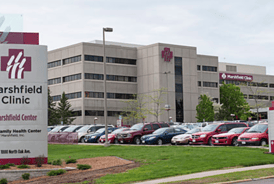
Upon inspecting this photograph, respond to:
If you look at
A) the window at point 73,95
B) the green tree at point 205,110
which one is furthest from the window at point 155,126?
→ the green tree at point 205,110

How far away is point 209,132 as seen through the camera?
31953 mm

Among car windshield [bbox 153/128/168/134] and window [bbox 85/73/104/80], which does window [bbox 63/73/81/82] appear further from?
car windshield [bbox 153/128/168/134]

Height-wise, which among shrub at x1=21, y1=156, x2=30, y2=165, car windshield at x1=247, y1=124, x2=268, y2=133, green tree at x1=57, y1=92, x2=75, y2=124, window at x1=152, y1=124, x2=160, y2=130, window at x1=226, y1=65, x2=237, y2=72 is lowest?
shrub at x1=21, y1=156, x2=30, y2=165

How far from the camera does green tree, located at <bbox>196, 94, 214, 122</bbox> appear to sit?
292ft

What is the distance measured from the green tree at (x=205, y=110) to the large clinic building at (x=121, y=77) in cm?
266

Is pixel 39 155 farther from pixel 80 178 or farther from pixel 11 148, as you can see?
pixel 80 178

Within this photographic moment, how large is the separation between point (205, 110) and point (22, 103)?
238 feet

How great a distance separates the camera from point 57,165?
A: 19.6 metres

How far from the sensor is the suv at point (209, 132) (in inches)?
1242

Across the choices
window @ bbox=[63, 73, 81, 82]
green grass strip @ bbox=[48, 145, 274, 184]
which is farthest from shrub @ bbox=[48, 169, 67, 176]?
window @ bbox=[63, 73, 81, 82]

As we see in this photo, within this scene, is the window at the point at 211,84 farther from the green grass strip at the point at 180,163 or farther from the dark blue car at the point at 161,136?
the green grass strip at the point at 180,163

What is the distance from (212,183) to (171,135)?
2073 centimetres

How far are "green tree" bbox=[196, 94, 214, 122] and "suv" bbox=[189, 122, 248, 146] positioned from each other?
184 feet

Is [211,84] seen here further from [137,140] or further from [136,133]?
[137,140]
